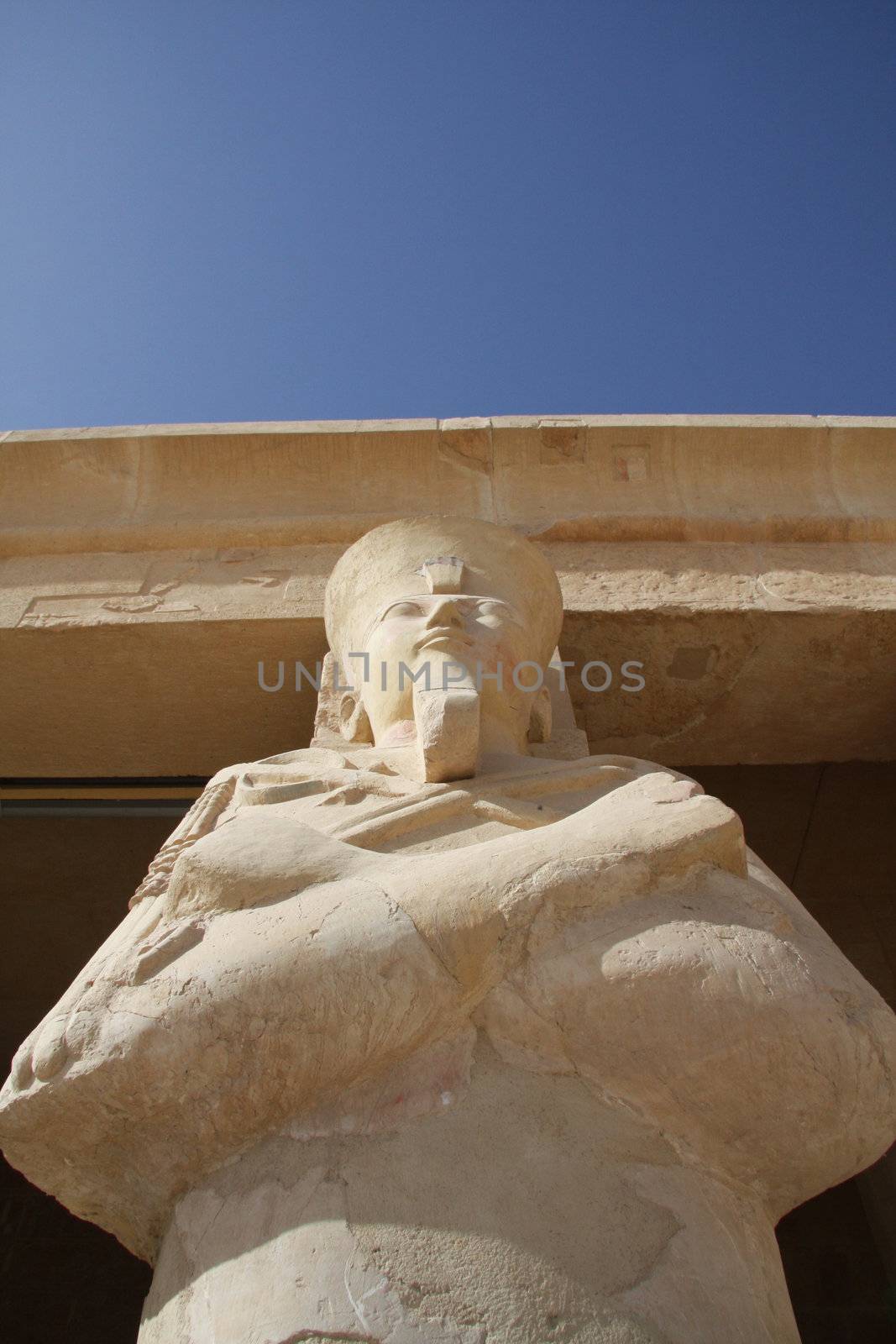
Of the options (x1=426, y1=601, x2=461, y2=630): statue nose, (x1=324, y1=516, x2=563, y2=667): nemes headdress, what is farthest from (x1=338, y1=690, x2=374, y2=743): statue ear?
(x1=426, y1=601, x2=461, y2=630): statue nose

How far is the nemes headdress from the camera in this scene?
2600 millimetres

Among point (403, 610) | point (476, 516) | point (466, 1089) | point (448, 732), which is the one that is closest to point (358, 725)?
point (403, 610)

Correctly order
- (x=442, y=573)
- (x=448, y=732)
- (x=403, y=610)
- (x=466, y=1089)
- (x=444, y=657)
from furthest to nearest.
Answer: (x=442, y=573)
(x=403, y=610)
(x=444, y=657)
(x=448, y=732)
(x=466, y=1089)

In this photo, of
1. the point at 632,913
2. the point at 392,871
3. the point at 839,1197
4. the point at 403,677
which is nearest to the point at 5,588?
the point at 403,677

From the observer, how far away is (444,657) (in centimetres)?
227

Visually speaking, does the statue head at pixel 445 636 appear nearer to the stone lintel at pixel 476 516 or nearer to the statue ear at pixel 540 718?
the statue ear at pixel 540 718

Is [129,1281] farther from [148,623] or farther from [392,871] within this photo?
[392,871]

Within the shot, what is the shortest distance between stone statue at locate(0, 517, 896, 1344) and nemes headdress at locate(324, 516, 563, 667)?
1054mm

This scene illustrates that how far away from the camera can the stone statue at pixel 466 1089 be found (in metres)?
1.24

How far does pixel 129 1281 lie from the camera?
3811mm

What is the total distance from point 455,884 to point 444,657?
0.82m

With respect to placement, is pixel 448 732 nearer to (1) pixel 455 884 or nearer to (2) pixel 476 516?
(1) pixel 455 884

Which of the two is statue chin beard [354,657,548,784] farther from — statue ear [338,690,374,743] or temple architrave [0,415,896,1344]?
statue ear [338,690,374,743]

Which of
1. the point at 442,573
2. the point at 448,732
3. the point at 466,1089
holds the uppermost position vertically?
the point at 442,573
